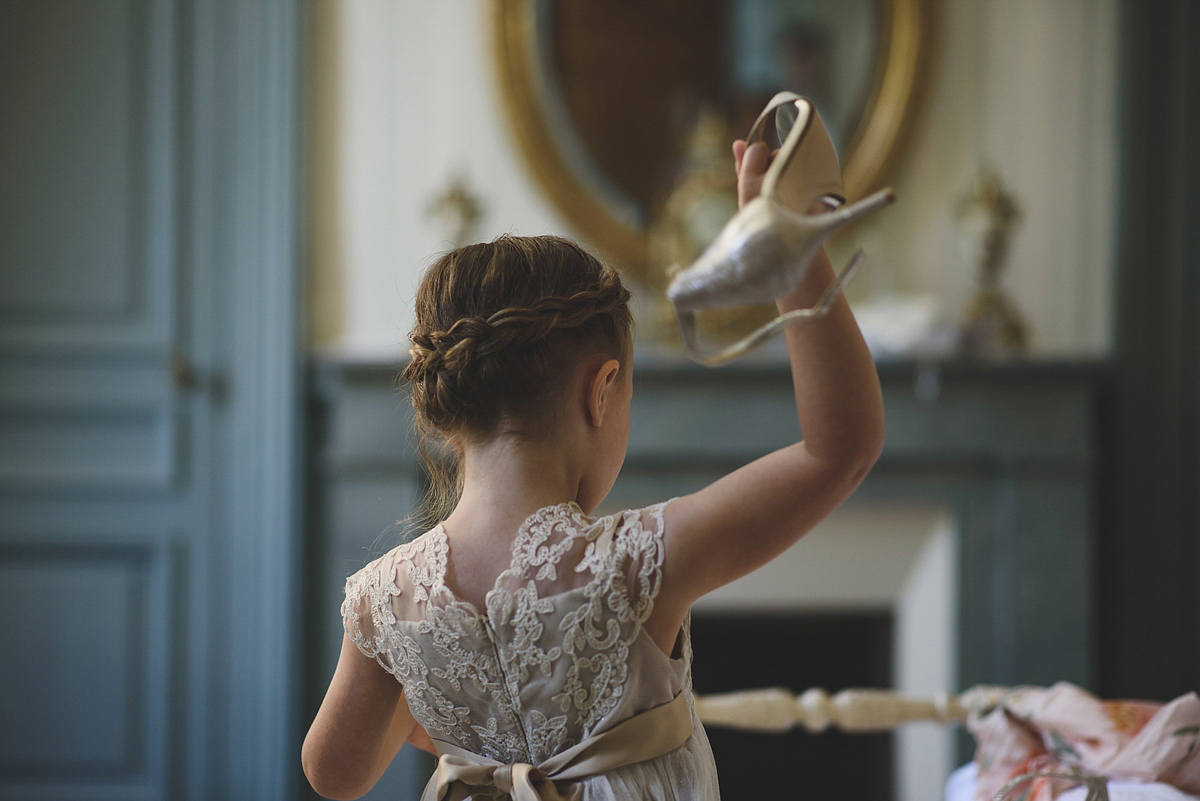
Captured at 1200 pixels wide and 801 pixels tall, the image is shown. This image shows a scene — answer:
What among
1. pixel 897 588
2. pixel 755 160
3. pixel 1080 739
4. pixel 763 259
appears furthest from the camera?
pixel 897 588

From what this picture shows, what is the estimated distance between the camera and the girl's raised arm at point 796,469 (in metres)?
0.65

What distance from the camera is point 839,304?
65cm

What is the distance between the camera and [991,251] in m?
2.40

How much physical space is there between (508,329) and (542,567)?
0.57ft

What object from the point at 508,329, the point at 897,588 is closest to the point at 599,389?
the point at 508,329

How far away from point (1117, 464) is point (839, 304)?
215 cm

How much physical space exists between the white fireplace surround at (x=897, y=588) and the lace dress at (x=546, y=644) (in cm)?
171

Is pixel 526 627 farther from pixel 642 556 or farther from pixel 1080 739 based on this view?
pixel 1080 739

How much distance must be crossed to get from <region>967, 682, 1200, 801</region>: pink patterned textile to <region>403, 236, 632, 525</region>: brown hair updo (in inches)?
26.8

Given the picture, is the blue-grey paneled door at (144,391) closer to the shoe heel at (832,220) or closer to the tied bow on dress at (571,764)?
the tied bow on dress at (571,764)

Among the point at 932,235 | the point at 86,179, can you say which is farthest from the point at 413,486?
the point at 932,235

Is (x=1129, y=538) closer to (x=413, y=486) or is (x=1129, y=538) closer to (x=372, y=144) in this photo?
(x=413, y=486)

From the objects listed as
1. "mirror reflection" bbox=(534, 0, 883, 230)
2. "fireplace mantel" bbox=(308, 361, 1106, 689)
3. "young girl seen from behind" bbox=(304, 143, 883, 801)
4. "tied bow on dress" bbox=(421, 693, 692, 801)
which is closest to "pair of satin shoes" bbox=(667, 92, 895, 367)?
"young girl seen from behind" bbox=(304, 143, 883, 801)

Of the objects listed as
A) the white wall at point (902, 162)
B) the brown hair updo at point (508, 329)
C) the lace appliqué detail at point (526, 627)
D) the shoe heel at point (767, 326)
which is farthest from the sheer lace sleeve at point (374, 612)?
the white wall at point (902, 162)
